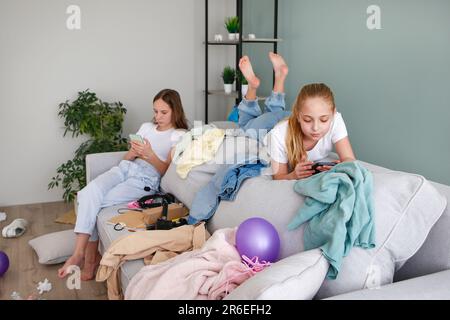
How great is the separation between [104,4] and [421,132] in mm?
2600

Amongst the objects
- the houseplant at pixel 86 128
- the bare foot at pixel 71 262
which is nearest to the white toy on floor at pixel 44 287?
the bare foot at pixel 71 262

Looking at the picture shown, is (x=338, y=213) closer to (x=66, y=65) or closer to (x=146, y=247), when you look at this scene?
(x=146, y=247)

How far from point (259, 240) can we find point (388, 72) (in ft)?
4.73

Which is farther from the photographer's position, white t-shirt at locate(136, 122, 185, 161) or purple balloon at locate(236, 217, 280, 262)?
white t-shirt at locate(136, 122, 185, 161)

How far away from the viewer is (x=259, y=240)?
157 centimetres

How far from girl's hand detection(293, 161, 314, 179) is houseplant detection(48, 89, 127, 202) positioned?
2.04 meters

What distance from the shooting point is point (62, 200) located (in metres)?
3.97

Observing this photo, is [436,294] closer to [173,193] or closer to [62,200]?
[173,193]

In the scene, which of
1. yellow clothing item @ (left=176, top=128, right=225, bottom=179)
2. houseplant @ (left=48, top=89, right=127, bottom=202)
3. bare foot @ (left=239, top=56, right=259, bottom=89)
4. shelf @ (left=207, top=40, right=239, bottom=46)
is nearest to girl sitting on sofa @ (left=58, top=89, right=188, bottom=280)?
yellow clothing item @ (left=176, top=128, right=225, bottom=179)

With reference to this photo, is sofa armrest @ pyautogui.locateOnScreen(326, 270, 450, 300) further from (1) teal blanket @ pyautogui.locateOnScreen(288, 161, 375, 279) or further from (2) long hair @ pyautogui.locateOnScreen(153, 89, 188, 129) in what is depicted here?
(2) long hair @ pyautogui.locateOnScreen(153, 89, 188, 129)

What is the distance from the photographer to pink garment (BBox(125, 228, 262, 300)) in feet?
4.77

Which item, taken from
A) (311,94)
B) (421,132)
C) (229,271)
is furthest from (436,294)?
(421,132)

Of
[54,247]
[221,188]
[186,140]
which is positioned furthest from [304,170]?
[54,247]

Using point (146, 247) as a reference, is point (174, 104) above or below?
above
